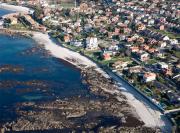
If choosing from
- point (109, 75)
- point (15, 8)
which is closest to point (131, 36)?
point (109, 75)

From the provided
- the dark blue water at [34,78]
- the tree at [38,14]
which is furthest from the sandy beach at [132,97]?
the tree at [38,14]

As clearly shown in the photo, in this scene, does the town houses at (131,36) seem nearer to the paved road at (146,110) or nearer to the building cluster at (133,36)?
the building cluster at (133,36)

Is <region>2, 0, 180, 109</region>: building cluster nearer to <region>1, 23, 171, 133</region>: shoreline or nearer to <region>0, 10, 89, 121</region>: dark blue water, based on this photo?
<region>1, 23, 171, 133</region>: shoreline

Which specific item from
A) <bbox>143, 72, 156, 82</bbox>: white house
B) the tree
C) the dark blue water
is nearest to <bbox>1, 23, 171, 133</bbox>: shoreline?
the dark blue water

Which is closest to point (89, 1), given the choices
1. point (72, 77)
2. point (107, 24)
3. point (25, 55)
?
point (107, 24)

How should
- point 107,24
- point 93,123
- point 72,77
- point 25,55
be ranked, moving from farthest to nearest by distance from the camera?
point 107,24
point 25,55
point 72,77
point 93,123

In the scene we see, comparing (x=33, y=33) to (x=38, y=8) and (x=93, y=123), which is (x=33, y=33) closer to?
(x=38, y=8)

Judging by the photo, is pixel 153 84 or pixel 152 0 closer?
pixel 153 84
